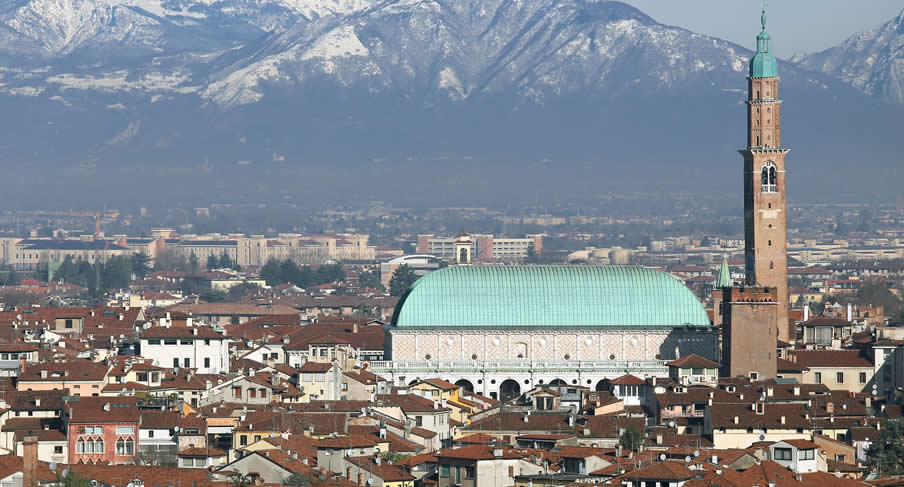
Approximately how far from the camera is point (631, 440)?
49094mm

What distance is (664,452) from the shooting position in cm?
4706

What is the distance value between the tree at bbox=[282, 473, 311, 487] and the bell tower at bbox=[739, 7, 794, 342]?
4238 centimetres

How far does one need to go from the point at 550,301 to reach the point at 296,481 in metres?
38.7

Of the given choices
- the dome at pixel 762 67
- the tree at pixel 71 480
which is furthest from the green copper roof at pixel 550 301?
the tree at pixel 71 480

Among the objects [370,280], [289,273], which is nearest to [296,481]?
[370,280]

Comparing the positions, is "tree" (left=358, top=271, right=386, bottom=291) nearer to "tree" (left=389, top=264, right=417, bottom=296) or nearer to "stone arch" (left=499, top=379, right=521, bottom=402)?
"tree" (left=389, top=264, right=417, bottom=296)

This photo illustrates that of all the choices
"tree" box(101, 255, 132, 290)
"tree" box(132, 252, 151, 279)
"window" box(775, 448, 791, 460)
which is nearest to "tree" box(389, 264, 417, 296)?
"tree" box(101, 255, 132, 290)

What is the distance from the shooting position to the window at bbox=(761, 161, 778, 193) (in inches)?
3346

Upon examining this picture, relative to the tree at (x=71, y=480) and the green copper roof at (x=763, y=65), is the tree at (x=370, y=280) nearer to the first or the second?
the green copper roof at (x=763, y=65)

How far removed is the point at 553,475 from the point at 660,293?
38.5 m

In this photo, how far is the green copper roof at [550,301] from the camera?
79750 millimetres

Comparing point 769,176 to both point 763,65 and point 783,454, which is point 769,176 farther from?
point 783,454

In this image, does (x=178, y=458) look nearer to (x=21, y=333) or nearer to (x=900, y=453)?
(x=900, y=453)

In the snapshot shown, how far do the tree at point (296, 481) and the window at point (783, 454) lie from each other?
8927 mm
